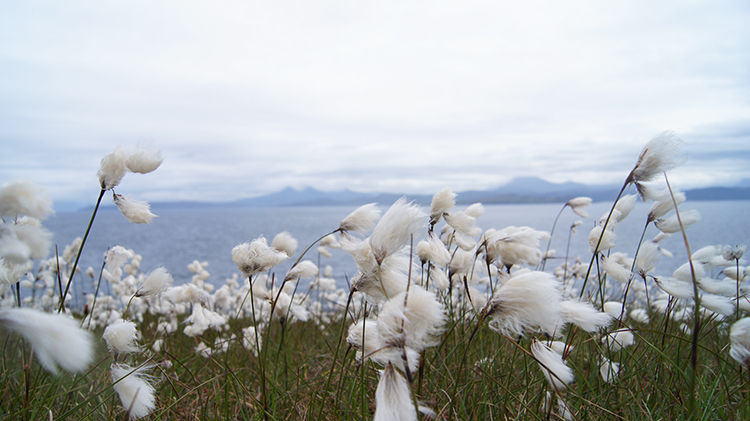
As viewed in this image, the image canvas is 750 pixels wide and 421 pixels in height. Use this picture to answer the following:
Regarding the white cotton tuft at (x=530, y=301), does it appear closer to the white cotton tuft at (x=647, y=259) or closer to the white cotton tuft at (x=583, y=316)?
the white cotton tuft at (x=583, y=316)

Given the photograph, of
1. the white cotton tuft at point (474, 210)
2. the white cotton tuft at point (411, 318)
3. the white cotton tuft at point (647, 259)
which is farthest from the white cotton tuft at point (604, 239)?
the white cotton tuft at point (411, 318)

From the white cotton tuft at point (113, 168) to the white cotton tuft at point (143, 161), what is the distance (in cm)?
2

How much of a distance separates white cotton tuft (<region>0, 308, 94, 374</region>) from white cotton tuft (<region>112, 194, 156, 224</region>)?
111cm

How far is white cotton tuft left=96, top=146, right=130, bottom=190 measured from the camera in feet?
5.97

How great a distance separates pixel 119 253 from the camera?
→ 3.30m

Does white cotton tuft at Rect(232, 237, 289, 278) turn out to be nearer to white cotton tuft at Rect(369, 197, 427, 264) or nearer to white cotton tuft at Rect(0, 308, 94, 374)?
white cotton tuft at Rect(369, 197, 427, 264)

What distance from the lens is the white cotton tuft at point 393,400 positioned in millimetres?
1110

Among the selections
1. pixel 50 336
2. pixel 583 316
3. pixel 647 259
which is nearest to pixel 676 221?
pixel 647 259

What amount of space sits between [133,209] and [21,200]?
0.78 m

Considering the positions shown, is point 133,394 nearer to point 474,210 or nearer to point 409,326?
point 409,326

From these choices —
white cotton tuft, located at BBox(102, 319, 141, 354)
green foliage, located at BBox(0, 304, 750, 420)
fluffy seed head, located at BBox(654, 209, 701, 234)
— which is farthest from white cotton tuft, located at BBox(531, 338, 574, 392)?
white cotton tuft, located at BBox(102, 319, 141, 354)

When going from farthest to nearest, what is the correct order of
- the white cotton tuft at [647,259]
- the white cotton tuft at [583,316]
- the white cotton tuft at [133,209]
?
1. the white cotton tuft at [647,259]
2. the white cotton tuft at [133,209]
3. the white cotton tuft at [583,316]

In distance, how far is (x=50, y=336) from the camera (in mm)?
875

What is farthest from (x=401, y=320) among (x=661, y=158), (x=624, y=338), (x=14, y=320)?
(x=624, y=338)
